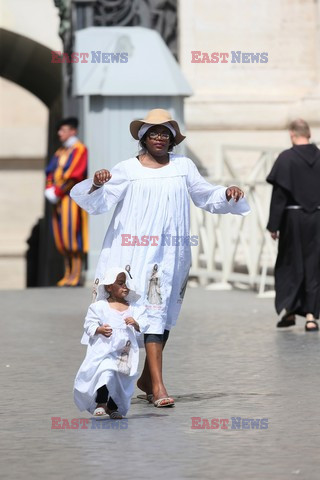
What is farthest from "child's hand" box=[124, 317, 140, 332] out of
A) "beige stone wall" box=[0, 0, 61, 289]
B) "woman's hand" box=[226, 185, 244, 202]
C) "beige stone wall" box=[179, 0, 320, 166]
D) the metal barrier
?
"beige stone wall" box=[0, 0, 61, 289]

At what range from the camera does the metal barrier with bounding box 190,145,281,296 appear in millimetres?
17656

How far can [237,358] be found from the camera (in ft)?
36.9

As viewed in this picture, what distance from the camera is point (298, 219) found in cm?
1384

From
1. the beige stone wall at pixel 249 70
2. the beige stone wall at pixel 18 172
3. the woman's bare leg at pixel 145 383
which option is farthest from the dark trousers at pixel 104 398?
the beige stone wall at pixel 18 172

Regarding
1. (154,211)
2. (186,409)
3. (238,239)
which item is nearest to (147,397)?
(186,409)

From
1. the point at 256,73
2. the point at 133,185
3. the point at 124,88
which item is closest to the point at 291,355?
the point at 133,185

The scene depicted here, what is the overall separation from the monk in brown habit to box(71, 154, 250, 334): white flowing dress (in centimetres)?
434

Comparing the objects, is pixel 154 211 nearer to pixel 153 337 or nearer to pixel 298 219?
pixel 153 337

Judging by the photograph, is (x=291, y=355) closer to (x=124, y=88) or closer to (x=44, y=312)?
(x=44, y=312)

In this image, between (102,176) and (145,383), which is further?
(145,383)

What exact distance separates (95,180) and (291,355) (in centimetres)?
296

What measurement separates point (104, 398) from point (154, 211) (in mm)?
1109

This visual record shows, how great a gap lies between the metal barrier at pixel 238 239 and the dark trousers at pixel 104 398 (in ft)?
28.1

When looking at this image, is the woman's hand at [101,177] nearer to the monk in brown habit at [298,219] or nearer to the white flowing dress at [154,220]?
the white flowing dress at [154,220]
